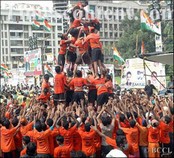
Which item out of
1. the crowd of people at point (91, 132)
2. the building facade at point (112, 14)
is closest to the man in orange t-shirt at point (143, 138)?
the crowd of people at point (91, 132)

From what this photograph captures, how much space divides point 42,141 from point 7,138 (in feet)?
3.29

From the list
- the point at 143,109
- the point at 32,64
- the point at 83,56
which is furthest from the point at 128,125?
the point at 32,64

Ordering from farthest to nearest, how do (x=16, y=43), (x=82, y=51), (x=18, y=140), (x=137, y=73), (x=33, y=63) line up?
1. (x=16, y=43)
2. (x=33, y=63)
3. (x=137, y=73)
4. (x=82, y=51)
5. (x=18, y=140)

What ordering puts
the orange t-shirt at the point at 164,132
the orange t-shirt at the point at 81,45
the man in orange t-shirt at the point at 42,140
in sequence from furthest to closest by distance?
the orange t-shirt at the point at 81,45 → the orange t-shirt at the point at 164,132 → the man in orange t-shirt at the point at 42,140

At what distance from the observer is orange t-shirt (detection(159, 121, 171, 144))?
8.48 m

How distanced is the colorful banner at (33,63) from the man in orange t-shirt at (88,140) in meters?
15.9

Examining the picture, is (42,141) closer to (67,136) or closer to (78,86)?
(67,136)

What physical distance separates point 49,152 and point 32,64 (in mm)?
17188

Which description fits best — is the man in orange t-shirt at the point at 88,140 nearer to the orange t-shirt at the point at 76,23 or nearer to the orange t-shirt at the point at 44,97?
the orange t-shirt at the point at 44,97

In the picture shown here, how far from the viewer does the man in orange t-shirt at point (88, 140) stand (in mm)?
7790

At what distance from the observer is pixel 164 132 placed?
8570mm

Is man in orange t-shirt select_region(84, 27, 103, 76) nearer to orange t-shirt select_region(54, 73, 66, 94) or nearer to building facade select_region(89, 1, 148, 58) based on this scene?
orange t-shirt select_region(54, 73, 66, 94)

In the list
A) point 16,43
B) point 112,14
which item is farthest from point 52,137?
point 112,14

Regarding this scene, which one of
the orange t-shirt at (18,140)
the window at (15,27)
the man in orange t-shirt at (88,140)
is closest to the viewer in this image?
the man in orange t-shirt at (88,140)
